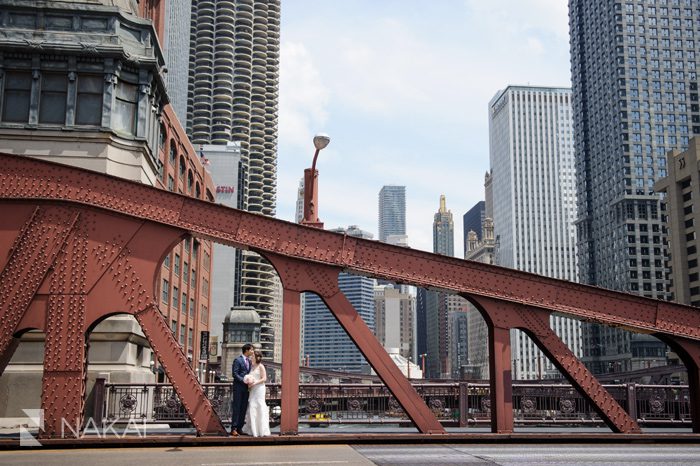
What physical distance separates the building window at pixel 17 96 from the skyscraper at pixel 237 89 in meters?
156

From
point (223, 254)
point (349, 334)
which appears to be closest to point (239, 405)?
point (349, 334)

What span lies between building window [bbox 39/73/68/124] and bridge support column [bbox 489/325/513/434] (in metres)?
20.6

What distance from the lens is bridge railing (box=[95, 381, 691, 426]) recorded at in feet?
67.8

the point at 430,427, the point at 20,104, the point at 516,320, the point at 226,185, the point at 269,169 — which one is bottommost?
the point at 430,427

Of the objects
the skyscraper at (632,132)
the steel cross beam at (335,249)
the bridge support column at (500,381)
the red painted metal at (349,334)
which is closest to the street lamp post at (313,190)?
the steel cross beam at (335,249)

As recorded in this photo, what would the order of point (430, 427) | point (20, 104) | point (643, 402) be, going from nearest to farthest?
point (430, 427) → point (643, 402) → point (20, 104)

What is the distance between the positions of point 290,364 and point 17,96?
1995 centimetres

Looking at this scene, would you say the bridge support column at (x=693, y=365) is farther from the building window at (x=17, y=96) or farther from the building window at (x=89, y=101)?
the building window at (x=17, y=96)

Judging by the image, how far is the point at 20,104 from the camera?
28.7 m

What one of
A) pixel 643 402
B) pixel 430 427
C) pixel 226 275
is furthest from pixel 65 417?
pixel 226 275

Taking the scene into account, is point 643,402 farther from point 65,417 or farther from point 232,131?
point 232,131

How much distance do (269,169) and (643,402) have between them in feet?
574

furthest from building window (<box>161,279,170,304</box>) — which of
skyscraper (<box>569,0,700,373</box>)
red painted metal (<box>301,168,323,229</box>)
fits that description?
skyscraper (<box>569,0,700,373</box>)

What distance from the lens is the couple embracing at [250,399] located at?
1416 centimetres
